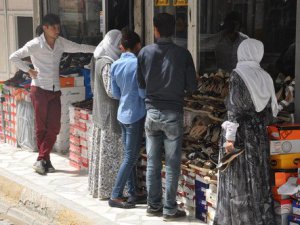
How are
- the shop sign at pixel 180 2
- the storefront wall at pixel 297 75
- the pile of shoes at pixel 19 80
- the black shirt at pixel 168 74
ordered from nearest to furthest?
1. the storefront wall at pixel 297 75
2. the black shirt at pixel 168 74
3. the shop sign at pixel 180 2
4. the pile of shoes at pixel 19 80

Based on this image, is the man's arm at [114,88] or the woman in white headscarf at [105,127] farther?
the woman in white headscarf at [105,127]

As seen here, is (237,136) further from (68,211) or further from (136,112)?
(68,211)

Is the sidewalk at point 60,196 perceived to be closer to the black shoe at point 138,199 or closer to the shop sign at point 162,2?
the black shoe at point 138,199

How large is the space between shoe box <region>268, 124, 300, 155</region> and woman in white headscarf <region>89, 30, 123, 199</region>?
1783 mm

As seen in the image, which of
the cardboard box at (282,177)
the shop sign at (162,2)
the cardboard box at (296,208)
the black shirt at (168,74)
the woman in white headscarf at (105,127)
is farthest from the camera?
the shop sign at (162,2)

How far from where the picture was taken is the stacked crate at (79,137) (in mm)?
7145

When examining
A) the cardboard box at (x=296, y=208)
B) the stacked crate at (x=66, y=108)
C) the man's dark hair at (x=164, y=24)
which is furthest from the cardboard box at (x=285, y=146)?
the stacked crate at (x=66, y=108)

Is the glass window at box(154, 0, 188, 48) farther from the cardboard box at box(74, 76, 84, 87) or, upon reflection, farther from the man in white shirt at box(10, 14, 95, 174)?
the cardboard box at box(74, 76, 84, 87)

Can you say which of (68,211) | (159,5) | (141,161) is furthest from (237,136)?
(159,5)

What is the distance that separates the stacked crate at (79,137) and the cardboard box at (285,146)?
2.91 meters

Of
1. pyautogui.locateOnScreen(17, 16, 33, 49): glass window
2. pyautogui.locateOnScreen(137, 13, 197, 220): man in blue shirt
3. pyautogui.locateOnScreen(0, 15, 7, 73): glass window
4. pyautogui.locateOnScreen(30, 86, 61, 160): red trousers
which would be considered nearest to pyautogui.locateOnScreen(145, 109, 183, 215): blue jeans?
pyautogui.locateOnScreen(137, 13, 197, 220): man in blue shirt

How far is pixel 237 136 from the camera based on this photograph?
185 inches

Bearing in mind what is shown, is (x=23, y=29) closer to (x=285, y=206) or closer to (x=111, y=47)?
(x=111, y=47)

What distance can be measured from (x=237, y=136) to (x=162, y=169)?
1.30 meters
